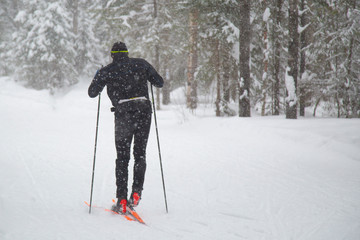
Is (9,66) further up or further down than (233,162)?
further up

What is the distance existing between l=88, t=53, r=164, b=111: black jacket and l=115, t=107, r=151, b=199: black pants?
0.16 meters

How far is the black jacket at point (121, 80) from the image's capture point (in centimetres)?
394

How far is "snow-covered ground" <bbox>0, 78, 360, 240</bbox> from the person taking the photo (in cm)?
358

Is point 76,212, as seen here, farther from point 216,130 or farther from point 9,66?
point 9,66

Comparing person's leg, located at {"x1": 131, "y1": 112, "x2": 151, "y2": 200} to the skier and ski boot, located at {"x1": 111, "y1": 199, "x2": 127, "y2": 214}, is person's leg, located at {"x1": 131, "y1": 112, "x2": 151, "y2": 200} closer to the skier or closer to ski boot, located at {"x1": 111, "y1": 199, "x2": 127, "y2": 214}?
the skier

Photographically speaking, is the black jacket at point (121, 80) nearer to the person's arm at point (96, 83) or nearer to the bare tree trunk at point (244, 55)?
the person's arm at point (96, 83)

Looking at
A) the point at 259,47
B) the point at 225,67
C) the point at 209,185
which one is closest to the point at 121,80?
the point at 209,185

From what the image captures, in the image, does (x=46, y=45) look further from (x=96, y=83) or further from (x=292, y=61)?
(x=96, y=83)

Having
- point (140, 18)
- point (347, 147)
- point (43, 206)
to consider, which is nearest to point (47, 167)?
point (43, 206)

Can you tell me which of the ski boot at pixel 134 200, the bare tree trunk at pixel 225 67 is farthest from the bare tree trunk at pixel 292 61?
the ski boot at pixel 134 200

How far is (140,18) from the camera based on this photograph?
65.2ft

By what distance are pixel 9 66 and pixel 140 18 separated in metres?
20.3

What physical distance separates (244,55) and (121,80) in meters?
8.39

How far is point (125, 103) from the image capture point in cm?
394
